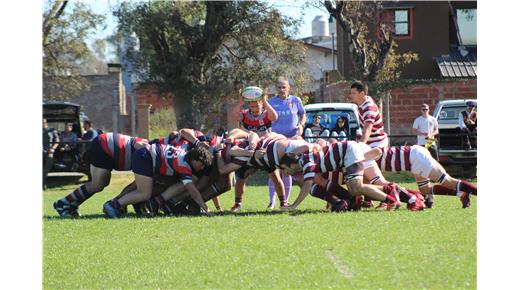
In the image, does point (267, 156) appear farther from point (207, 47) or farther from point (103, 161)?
point (207, 47)

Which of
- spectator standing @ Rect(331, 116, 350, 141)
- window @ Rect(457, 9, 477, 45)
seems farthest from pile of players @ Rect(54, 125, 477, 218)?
window @ Rect(457, 9, 477, 45)

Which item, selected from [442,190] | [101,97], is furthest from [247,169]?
[101,97]

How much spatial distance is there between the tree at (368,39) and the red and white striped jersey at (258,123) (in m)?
16.4

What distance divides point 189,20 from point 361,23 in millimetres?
6084

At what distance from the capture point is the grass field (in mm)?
7875

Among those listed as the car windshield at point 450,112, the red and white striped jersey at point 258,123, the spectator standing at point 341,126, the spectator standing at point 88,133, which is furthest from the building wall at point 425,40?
the red and white striped jersey at point 258,123

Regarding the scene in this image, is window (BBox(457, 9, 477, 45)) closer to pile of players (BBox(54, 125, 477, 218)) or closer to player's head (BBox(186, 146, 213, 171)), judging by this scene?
pile of players (BBox(54, 125, 477, 218))

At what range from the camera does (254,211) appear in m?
13.2

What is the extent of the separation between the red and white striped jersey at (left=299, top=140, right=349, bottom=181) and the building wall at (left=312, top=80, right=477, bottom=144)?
16741mm

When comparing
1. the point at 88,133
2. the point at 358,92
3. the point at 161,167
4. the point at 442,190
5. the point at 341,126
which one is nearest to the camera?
the point at 442,190

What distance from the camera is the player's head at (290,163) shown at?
12.7 metres

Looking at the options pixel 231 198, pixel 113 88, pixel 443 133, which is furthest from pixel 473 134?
pixel 113 88

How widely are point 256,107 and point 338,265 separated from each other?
5560mm

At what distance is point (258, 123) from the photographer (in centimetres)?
1360
